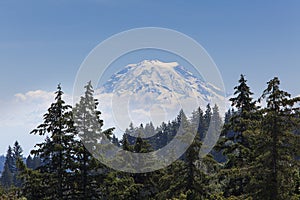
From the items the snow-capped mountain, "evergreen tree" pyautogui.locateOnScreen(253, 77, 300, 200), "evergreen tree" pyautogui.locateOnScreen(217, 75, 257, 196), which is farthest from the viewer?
the snow-capped mountain

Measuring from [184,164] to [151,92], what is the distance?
21.5 metres

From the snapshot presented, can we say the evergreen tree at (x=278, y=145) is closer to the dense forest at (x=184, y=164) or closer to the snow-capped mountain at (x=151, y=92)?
the dense forest at (x=184, y=164)

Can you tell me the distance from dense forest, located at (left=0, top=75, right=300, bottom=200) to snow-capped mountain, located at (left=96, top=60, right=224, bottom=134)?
3.91 meters

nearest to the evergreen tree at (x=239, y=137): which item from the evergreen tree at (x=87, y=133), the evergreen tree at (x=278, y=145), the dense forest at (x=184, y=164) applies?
the dense forest at (x=184, y=164)

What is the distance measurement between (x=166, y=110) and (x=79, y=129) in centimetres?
1908

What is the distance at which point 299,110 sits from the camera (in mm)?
14500

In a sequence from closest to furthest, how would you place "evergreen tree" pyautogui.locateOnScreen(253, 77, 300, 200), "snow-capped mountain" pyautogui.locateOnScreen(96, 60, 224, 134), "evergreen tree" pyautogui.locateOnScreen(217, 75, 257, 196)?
1. "evergreen tree" pyautogui.locateOnScreen(253, 77, 300, 200)
2. "evergreen tree" pyautogui.locateOnScreen(217, 75, 257, 196)
3. "snow-capped mountain" pyautogui.locateOnScreen(96, 60, 224, 134)

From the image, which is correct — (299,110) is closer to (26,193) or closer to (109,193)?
(109,193)

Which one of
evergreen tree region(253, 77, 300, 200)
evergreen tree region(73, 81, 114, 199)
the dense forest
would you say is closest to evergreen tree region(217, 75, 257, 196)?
the dense forest

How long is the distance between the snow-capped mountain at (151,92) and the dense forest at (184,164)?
3908mm

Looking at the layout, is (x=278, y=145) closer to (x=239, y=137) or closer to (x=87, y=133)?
(x=239, y=137)

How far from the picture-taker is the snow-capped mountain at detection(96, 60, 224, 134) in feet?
94.0

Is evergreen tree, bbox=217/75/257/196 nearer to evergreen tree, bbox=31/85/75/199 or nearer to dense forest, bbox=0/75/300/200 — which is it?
dense forest, bbox=0/75/300/200

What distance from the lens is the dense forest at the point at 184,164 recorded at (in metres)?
15.0
